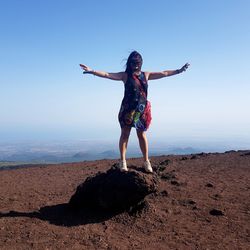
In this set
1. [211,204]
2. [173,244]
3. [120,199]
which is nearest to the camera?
[173,244]

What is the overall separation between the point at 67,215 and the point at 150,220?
4.90 feet

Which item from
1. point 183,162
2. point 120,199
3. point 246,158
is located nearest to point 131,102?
point 120,199

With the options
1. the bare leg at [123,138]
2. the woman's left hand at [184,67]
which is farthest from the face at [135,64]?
the bare leg at [123,138]

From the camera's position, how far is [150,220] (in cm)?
719

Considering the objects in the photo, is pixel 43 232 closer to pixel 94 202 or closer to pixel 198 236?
pixel 94 202

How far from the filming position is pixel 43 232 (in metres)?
6.58

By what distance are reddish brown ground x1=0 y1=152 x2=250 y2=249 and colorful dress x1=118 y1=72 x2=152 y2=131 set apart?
1571 millimetres

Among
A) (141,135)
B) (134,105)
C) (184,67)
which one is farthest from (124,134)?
(184,67)

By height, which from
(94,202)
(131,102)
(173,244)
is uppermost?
(131,102)

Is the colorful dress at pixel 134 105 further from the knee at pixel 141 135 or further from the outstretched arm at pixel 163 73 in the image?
the outstretched arm at pixel 163 73

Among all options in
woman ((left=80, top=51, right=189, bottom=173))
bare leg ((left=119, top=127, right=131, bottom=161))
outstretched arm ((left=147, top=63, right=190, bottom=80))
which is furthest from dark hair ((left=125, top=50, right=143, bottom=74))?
bare leg ((left=119, top=127, right=131, bottom=161))

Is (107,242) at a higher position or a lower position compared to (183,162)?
lower

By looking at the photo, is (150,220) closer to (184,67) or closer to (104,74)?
(104,74)

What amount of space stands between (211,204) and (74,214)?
266 cm
